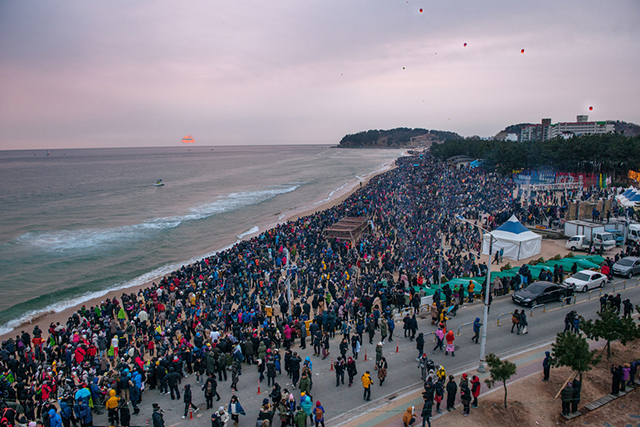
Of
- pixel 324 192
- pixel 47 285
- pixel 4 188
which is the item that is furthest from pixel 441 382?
pixel 4 188

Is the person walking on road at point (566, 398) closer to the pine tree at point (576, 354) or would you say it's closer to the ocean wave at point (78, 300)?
the pine tree at point (576, 354)

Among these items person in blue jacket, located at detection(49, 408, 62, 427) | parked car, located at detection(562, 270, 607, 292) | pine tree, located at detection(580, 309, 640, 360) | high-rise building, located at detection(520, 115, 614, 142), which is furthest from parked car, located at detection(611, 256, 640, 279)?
high-rise building, located at detection(520, 115, 614, 142)

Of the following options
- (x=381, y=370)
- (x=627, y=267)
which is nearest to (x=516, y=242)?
(x=627, y=267)

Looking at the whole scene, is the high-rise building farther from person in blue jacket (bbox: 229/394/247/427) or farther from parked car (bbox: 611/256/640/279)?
person in blue jacket (bbox: 229/394/247/427)

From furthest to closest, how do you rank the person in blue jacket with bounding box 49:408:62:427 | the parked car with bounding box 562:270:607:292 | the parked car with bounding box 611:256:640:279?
the parked car with bounding box 611:256:640:279
the parked car with bounding box 562:270:607:292
the person in blue jacket with bounding box 49:408:62:427

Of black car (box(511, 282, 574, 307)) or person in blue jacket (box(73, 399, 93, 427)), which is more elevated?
black car (box(511, 282, 574, 307))

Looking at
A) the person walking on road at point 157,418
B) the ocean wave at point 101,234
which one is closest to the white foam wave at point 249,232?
the ocean wave at point 101,234

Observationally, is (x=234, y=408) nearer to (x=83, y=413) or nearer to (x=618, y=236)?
(x=83, y=413)
